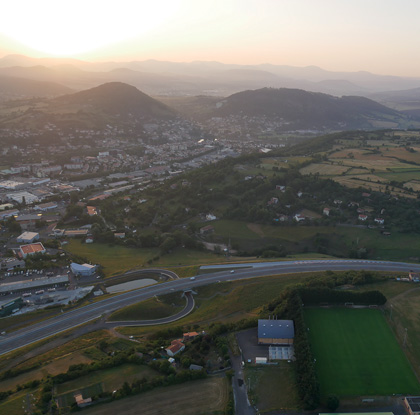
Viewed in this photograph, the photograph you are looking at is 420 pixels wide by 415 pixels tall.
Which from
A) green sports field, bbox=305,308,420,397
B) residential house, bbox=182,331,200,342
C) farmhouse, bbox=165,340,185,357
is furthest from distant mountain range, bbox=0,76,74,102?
green sports field, bbox=305,308,420,397

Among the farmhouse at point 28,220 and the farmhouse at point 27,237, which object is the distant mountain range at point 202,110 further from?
the farmhouse at point 27,237

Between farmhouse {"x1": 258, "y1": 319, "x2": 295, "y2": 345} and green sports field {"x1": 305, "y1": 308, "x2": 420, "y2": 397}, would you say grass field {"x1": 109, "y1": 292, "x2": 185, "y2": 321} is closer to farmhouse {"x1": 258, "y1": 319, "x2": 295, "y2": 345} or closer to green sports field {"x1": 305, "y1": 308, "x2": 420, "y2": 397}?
farmhouse {"x1": 258, "y1": 319, "x2": 295, "y2": 345}

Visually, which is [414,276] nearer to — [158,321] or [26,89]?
[158,321]

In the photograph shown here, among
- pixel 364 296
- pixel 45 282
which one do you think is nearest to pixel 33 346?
pixel 45 282

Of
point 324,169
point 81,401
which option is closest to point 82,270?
point 81,401

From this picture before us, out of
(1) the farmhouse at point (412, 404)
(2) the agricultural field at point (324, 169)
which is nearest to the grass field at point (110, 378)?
(1) the farmhouse at point (412, 404)

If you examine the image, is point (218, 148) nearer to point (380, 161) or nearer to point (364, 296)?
point (380, 161)
